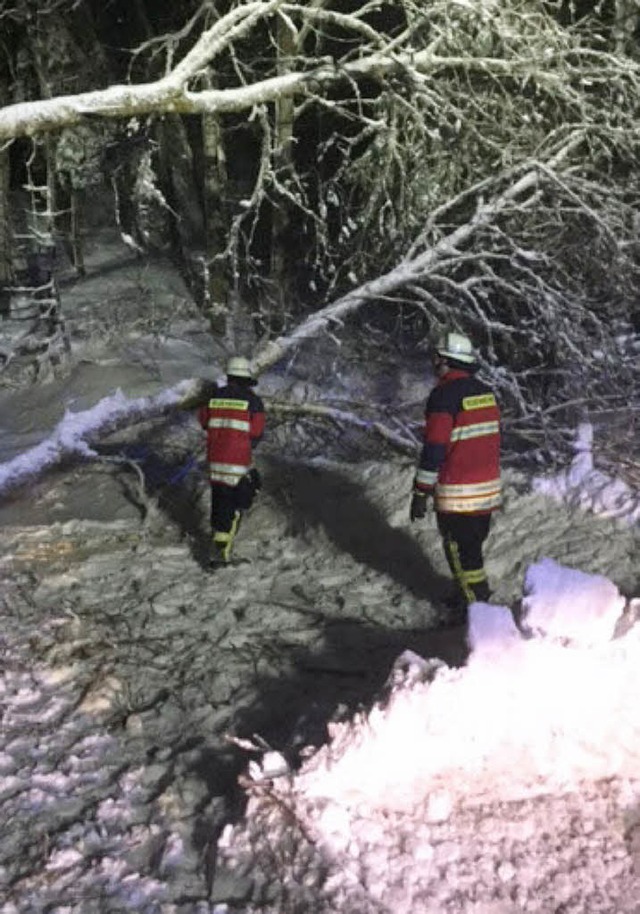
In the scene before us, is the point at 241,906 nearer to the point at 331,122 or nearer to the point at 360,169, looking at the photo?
the point at 360,169

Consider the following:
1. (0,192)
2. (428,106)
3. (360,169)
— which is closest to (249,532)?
(360,169)

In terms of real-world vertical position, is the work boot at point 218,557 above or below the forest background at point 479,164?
below

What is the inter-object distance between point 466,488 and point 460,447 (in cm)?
28

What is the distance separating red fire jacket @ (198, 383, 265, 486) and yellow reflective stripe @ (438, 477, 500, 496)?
192 centimetres

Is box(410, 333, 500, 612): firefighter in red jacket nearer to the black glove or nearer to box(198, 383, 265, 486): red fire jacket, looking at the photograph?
the black glove

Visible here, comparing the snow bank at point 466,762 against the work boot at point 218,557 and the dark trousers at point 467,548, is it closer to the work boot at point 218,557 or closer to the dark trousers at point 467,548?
the dark trousers at point 467,548

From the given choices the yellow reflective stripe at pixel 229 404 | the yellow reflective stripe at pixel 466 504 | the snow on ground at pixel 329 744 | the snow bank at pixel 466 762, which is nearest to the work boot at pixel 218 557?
the snow on ground at pixel 329 744

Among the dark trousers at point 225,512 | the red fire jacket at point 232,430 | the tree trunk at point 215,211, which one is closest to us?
the red fire jacket at point 232,430

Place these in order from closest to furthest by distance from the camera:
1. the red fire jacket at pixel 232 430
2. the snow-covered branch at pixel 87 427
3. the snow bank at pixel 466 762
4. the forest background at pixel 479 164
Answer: the snow bank at pixel 466 762
the forest background at pixel 479 164
the red fire jacket at pixel 232 430
the snow-covered branch at pixel 87 427

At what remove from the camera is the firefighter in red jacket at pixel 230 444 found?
666 cm

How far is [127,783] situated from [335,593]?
2.61 metres

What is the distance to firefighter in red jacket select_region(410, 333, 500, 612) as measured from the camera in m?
5.26

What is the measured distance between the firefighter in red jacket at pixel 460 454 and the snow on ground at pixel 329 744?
0.73 meters

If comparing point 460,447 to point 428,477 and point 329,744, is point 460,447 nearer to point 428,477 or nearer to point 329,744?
point 428,477
